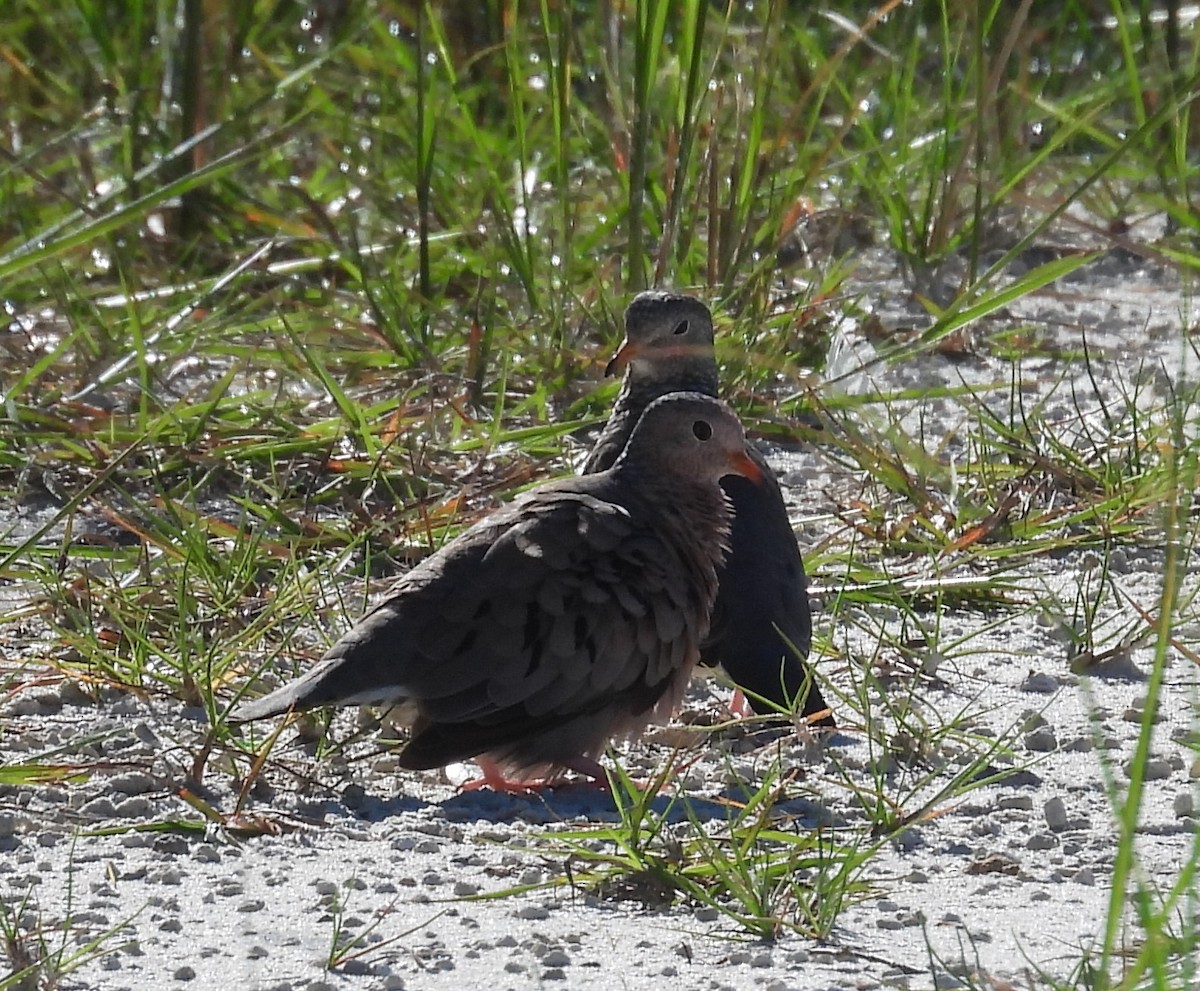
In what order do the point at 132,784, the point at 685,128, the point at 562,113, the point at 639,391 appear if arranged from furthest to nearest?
the point at 562,113 → the point at 685,128 → the point at 639,391 → the point at 132,784

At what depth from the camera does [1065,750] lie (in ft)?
12.4

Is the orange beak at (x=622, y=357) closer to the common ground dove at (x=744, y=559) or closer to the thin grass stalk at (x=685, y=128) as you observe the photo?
the common ground dove at (x=744, y=559)

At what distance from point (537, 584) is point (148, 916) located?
39.8 inches

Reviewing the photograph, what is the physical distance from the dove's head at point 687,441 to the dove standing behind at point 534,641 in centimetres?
16

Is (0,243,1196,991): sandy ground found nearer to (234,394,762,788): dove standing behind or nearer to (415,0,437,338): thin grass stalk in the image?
(234,394,762,788): dove standing behind

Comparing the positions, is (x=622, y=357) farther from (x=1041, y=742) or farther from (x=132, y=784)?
(x=132, y=784)

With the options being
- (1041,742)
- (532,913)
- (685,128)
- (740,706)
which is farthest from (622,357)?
(532,913)

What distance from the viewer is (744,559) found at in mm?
4266

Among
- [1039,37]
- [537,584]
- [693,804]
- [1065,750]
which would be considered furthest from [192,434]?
[1039,37]

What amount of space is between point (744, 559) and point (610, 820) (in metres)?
0.84

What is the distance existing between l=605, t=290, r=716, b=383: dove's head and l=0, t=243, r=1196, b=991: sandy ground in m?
0.74

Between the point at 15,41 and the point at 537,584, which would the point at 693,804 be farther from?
the point at 15,41

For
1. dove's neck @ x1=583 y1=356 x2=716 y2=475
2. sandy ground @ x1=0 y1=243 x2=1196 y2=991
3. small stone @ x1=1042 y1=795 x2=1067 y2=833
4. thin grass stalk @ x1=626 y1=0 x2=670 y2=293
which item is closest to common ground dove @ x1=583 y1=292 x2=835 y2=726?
dove's neck @ x1=583 y1=356 x2=716 y2=475

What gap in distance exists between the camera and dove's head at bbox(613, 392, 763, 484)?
419 centimetres
